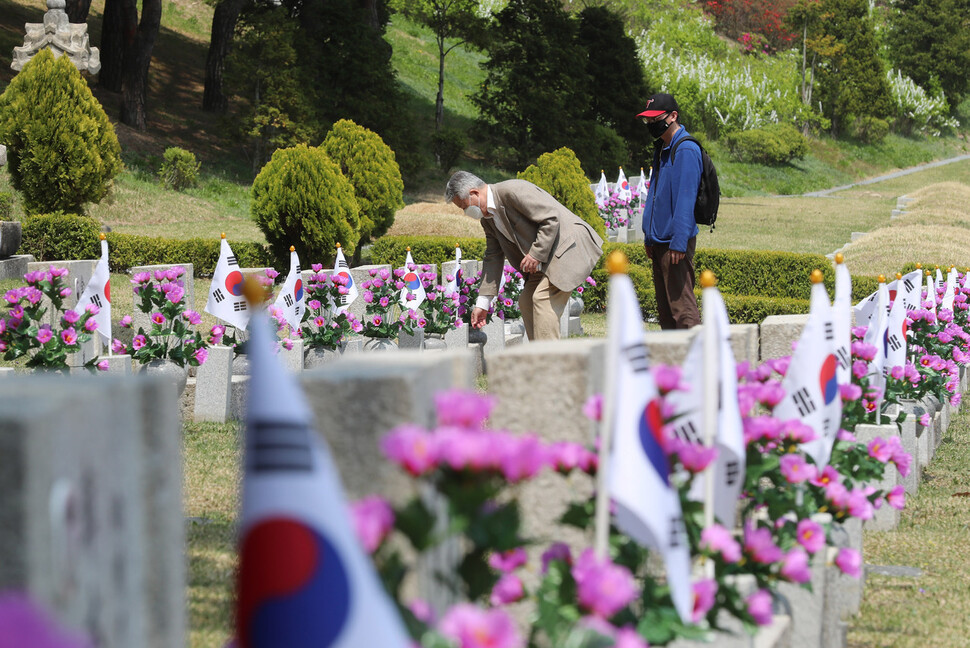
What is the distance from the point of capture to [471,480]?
198 centimetres

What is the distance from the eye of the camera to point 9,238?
486 inches

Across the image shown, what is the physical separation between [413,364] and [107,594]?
716 millimetres

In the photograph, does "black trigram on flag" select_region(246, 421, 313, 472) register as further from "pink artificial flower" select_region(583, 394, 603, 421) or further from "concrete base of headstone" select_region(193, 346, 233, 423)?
"concrete base of headstone" select_region(193, 346, 233, 423)

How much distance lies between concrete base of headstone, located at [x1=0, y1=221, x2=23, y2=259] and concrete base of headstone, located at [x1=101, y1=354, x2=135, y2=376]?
624 cm

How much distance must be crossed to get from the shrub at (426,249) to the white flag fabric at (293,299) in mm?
6937

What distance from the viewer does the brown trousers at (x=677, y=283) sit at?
679 centimetres

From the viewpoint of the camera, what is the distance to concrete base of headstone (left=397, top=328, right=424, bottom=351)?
9.52m

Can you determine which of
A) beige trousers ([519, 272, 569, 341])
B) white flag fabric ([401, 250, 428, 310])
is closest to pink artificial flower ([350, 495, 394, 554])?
beige trousers ([519, 272, 569, 341])

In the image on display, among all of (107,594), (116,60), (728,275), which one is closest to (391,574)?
(107,594)

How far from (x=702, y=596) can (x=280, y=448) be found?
126cm

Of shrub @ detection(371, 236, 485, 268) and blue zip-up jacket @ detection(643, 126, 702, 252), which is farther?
shrub @ detection(371, 236, 485, 268)

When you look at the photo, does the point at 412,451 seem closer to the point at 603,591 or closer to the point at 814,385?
the point at 603,591

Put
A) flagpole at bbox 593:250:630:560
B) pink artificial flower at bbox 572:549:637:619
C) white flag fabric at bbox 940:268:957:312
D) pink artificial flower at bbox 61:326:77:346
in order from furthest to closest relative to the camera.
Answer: white flag fabric at bbox 940:268:957:312, pink artificial flower at bbox 61:326:77:346, flagpole at bbox 593:250:630:560, pink artificial flower at bbox 572:549:637:619

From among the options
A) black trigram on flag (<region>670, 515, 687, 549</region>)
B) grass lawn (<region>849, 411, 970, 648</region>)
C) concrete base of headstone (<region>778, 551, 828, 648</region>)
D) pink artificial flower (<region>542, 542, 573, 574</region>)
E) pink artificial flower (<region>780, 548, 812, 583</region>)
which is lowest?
grass lawn (<region>849, 411, 970, 648</region>)
